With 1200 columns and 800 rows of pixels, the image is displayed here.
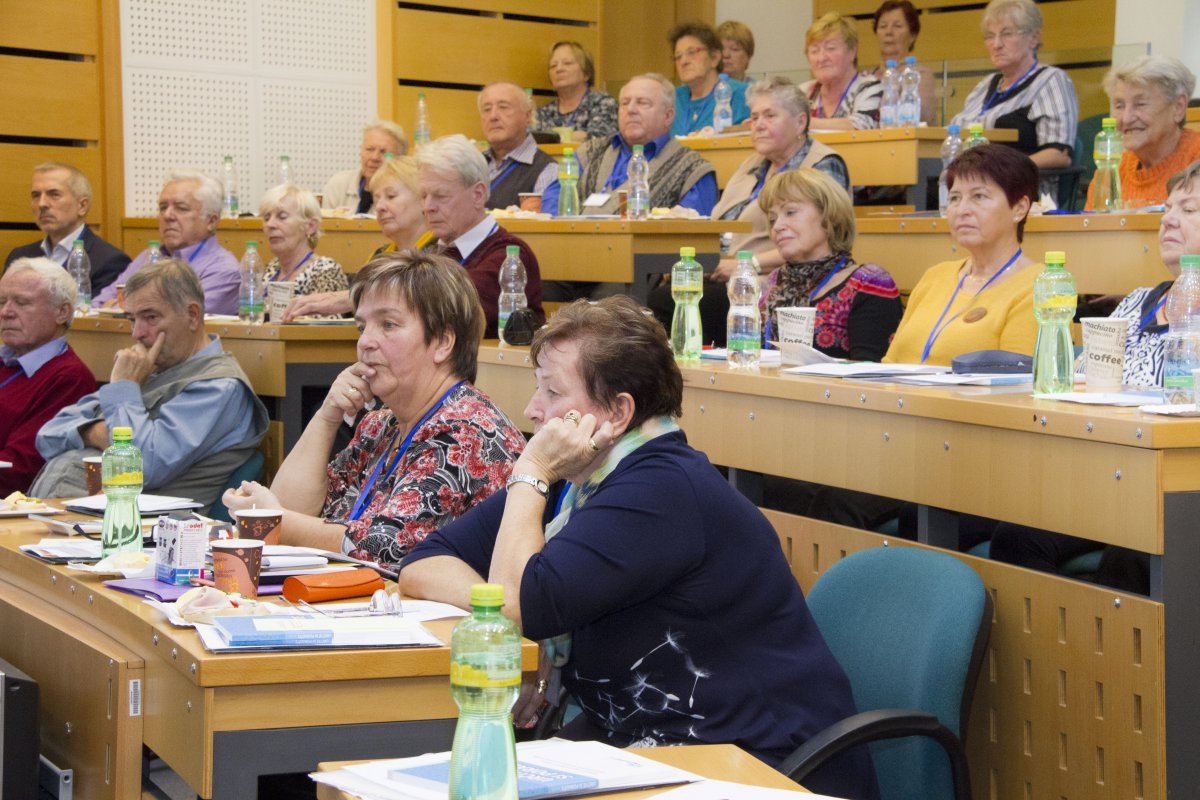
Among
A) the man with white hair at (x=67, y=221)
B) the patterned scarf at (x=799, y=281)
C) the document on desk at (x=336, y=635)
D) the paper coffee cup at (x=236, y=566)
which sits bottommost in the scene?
the document on desk at (x=336, y=635)

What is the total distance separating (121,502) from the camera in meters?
2.48

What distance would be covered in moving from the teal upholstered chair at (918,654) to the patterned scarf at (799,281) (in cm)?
188

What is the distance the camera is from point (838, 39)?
7012 millimetres

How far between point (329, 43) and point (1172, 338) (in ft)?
22.3

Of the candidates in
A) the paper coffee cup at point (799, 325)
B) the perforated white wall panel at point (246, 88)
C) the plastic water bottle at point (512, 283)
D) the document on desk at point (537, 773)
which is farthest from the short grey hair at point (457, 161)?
the perforated white wall panel at point (246, 88)

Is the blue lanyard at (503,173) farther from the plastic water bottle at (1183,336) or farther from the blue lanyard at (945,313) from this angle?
the plastic water bottle at (1183,336)

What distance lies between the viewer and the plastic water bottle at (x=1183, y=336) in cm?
249

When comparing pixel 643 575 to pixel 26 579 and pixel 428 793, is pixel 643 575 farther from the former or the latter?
pixel 26 579

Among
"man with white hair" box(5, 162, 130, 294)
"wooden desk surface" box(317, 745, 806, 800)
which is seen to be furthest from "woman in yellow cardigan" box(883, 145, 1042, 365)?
"man with white hair" box(5, 162, 130, 294)

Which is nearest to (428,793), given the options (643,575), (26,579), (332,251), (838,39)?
(643,575)

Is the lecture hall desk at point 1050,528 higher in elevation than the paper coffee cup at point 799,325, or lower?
lower

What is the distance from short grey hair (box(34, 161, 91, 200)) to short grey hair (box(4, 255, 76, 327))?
→ 2.40 meters

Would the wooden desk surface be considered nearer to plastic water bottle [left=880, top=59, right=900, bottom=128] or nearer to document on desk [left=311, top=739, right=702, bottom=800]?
document on desk [left=311, top=739, right=702, bottom=800]

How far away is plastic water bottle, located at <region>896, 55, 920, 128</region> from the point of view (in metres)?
6.55
